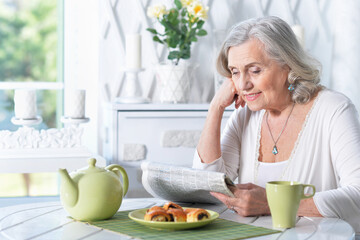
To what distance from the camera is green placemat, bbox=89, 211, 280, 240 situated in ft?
3.87

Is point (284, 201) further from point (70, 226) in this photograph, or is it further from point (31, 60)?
point (31, 60)

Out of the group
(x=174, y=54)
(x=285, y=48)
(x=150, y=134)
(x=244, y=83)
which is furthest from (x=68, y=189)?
(x=174, y=54)

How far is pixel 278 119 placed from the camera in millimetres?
1855

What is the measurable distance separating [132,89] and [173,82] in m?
0.20

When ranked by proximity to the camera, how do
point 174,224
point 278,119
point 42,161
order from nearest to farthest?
point 174,224
point 278,119
point 42,161

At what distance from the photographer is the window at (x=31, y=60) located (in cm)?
321

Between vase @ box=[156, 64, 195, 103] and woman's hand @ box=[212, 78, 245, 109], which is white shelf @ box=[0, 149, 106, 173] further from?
woman's hand @ box=[212, 78, 245, 109]

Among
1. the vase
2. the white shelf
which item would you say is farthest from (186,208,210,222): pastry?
the vase

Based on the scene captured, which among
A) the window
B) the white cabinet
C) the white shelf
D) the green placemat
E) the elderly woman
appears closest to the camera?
the green placemat

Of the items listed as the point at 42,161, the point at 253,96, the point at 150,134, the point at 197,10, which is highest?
the point at 197,10

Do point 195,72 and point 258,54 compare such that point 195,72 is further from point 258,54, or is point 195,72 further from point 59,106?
point 258,54

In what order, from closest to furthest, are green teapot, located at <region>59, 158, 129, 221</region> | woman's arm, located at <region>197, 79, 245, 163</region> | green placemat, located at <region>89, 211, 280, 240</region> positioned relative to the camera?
green placemat, located at <region>89, 211, 280, 240</region> < green teapot, located at <region>59, 158, 129, 221</region> < woman's arm, located at <region>197, 79, 245, 163</region>

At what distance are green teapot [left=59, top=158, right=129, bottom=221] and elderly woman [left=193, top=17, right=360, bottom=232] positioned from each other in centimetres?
55

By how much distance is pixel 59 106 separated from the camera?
3.26 meters
